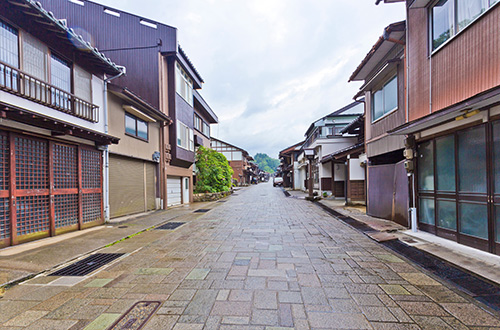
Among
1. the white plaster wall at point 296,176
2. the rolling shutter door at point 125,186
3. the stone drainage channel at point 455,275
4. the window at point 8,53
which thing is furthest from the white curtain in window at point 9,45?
the white plaster wall at point 296,176

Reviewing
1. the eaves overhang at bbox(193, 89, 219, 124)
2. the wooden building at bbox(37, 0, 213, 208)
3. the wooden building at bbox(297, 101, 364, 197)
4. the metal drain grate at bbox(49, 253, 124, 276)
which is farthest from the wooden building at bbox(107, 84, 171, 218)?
the wooden building at bbox(297, 101, 364, 197)

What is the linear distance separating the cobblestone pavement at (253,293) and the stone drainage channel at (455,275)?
0.21 metres

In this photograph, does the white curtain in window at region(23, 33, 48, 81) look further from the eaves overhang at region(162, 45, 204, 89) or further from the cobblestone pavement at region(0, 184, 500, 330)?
the eaves overhang at region(162, 45, 204, 89)

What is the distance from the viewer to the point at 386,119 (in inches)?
360

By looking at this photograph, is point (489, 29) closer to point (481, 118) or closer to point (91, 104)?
point (481, 118)

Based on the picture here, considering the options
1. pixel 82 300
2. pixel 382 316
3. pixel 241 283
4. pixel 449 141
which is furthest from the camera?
pixel 449 141

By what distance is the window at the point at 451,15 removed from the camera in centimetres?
496

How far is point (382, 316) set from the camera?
2.89 meters

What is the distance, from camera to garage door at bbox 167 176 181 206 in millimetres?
14712

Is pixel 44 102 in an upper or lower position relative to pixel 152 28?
lower

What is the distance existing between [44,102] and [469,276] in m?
9.96

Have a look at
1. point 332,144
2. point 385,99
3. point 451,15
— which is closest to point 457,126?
point 451,15

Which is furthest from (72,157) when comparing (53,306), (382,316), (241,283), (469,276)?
(469,276)

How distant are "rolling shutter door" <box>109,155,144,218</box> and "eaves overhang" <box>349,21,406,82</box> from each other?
1051 cm
